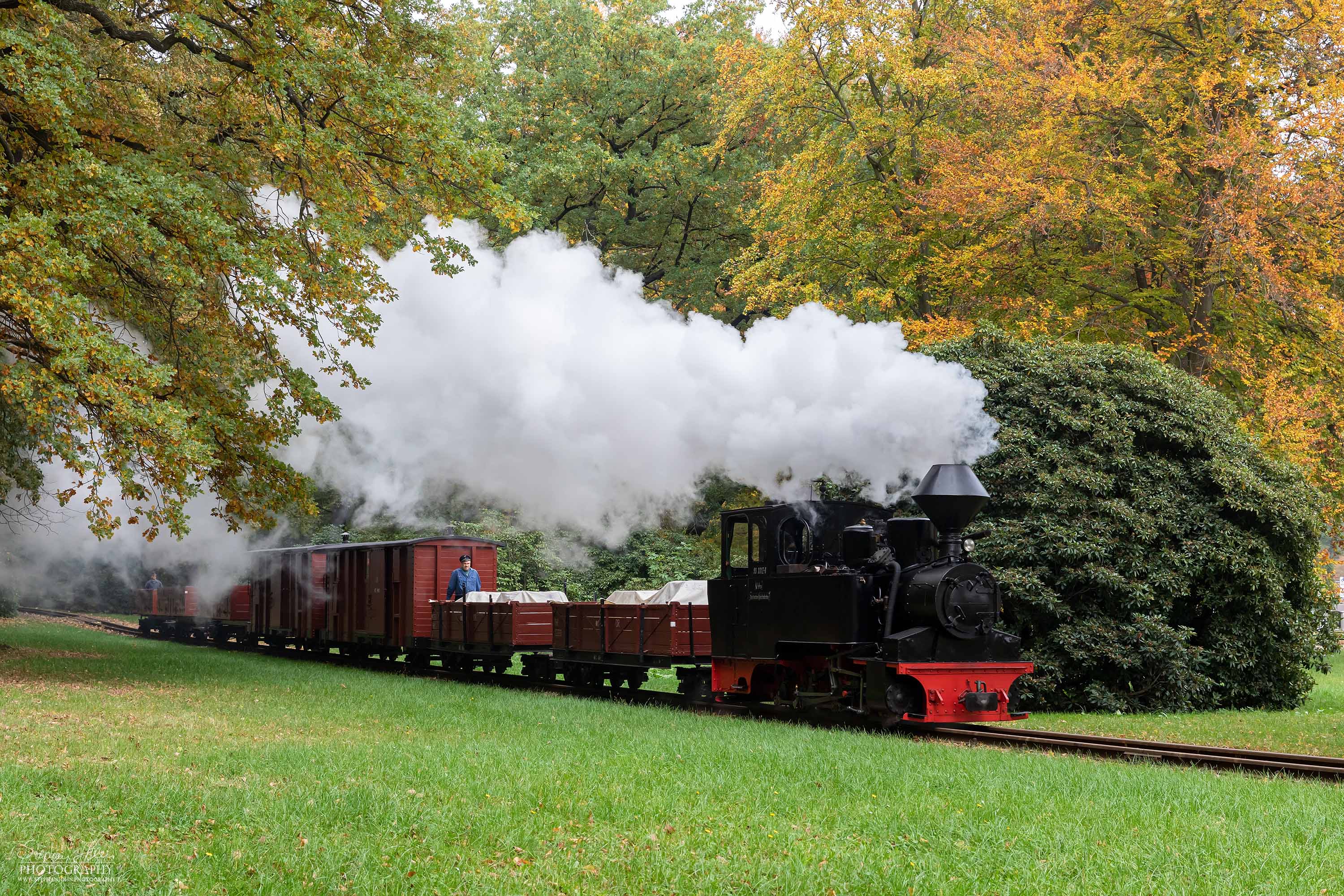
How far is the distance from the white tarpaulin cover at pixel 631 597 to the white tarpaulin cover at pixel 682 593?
10cm

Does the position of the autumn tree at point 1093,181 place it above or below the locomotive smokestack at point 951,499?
above

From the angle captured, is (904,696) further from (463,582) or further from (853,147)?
(853,147)

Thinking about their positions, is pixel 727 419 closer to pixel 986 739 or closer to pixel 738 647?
pixel 738 647

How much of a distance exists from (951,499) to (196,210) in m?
9.79

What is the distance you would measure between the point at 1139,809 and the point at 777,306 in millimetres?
22311

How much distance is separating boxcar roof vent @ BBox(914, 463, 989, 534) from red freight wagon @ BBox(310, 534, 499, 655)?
432 inches

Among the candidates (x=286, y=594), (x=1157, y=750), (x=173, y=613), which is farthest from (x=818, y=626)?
(x=173, y=613)

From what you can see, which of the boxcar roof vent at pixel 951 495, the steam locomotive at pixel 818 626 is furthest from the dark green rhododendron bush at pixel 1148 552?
the boxcar roof vent at pixel 951 495

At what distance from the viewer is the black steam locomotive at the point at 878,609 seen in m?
11.4

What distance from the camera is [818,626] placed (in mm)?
12211

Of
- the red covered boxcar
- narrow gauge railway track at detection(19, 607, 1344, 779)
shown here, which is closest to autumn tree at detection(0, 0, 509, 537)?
the red covered boxcar

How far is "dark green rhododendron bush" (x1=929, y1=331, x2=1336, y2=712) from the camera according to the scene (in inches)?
615

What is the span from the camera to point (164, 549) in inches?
1283

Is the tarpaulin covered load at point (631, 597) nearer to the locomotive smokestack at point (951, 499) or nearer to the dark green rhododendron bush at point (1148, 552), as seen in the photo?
the dark green rhododendron bush at point (1148, 552)
